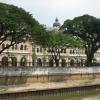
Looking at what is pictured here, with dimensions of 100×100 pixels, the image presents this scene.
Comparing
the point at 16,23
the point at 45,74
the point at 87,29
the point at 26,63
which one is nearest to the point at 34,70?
the point at 45,74

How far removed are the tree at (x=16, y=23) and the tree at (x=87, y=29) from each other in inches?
987

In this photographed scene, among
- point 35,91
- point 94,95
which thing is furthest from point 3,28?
point 94,95

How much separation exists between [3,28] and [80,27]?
30.2 meters

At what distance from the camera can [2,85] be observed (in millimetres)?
60750

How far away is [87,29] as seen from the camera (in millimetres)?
87375

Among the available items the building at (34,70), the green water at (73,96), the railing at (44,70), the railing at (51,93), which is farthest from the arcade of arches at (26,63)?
the green water at (73,96)

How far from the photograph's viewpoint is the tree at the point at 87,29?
8719 centimetres

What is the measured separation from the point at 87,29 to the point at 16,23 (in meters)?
29.8

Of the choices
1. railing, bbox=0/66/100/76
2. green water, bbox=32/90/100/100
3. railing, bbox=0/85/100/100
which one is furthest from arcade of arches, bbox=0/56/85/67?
green water, bbox=32/90/100/100

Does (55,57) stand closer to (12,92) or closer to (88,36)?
(88,36)

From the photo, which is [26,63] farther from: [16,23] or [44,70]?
[16,23]

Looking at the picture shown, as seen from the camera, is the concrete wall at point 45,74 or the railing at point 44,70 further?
the railing at point 44,70

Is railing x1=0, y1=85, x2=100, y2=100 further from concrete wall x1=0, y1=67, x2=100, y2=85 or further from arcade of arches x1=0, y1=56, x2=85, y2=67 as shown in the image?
arcade of arches x1=0, y1=56, x2=85, y2=67

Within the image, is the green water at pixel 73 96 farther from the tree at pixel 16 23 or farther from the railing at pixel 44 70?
the tree at pixel 16 23
